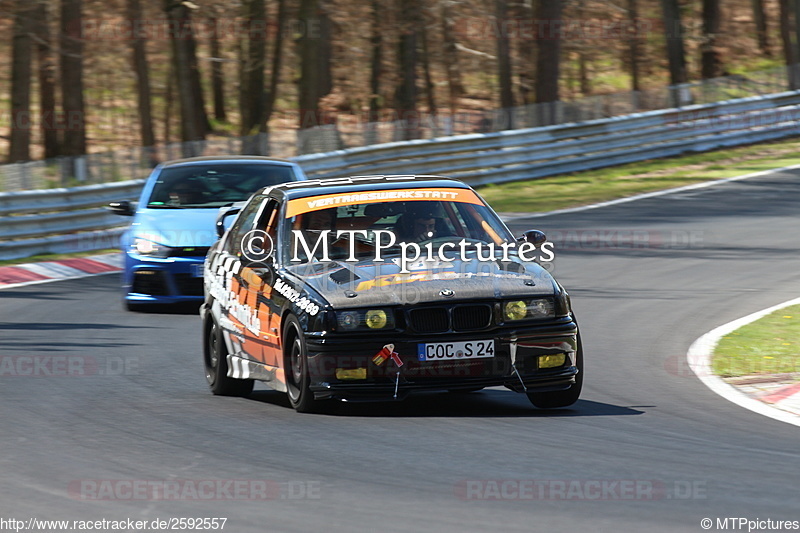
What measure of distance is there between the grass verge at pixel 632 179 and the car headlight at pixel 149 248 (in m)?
9.01

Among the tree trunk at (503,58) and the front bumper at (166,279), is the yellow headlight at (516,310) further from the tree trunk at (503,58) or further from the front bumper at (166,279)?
the tree trunk at (503,58)

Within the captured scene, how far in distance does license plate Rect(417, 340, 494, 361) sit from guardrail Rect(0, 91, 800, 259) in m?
12.1

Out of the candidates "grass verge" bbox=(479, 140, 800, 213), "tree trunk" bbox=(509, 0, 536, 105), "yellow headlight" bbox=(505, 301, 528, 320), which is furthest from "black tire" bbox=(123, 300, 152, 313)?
"tree trunk" bbox=(509, 0, 536, 105)

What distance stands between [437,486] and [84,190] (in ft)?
47.6

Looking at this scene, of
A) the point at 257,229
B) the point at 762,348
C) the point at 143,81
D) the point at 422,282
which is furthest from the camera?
the point at 143,81

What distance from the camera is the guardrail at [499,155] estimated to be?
18969 mm

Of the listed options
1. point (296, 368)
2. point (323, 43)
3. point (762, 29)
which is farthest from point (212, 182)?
point (762, 29)

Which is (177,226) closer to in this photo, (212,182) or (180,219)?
(180,219)

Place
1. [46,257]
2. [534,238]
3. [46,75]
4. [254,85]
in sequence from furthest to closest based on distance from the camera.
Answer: [254,85] < [46,75] < [46,257] < [534,238]

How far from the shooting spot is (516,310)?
7918mm

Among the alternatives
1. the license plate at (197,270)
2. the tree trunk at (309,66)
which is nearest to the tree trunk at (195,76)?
the tree trunk at (309,66)

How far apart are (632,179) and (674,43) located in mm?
14312

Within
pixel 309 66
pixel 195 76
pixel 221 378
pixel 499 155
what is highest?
pixel 195 76

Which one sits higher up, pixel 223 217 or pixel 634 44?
pixel 634 44
